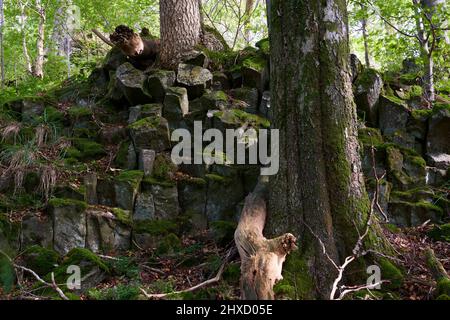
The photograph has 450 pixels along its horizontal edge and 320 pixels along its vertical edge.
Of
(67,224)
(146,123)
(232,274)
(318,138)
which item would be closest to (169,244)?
(67,224)

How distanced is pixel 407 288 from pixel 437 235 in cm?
176

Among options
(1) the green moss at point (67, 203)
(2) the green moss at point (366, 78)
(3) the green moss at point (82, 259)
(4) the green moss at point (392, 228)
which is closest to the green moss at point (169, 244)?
(3) the green moss at point (82, 259)

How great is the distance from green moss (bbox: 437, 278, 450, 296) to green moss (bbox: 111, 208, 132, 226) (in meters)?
3.90

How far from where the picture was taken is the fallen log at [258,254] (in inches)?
151

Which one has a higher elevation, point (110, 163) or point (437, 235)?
point (110, 163)

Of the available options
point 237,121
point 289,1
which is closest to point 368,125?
point 237,121

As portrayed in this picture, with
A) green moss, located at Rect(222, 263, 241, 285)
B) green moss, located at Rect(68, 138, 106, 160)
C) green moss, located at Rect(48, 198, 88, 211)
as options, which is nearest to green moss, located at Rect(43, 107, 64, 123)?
green moss, located at Rect(68, 138, 106, 160)

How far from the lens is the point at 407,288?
4.37 meters

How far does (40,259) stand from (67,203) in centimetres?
80

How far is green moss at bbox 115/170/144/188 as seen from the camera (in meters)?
6.23

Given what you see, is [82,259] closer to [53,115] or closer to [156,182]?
[156,182]

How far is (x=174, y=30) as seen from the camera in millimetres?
8234

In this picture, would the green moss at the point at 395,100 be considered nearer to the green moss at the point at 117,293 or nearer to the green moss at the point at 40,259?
the green moss at the point at 117,293
